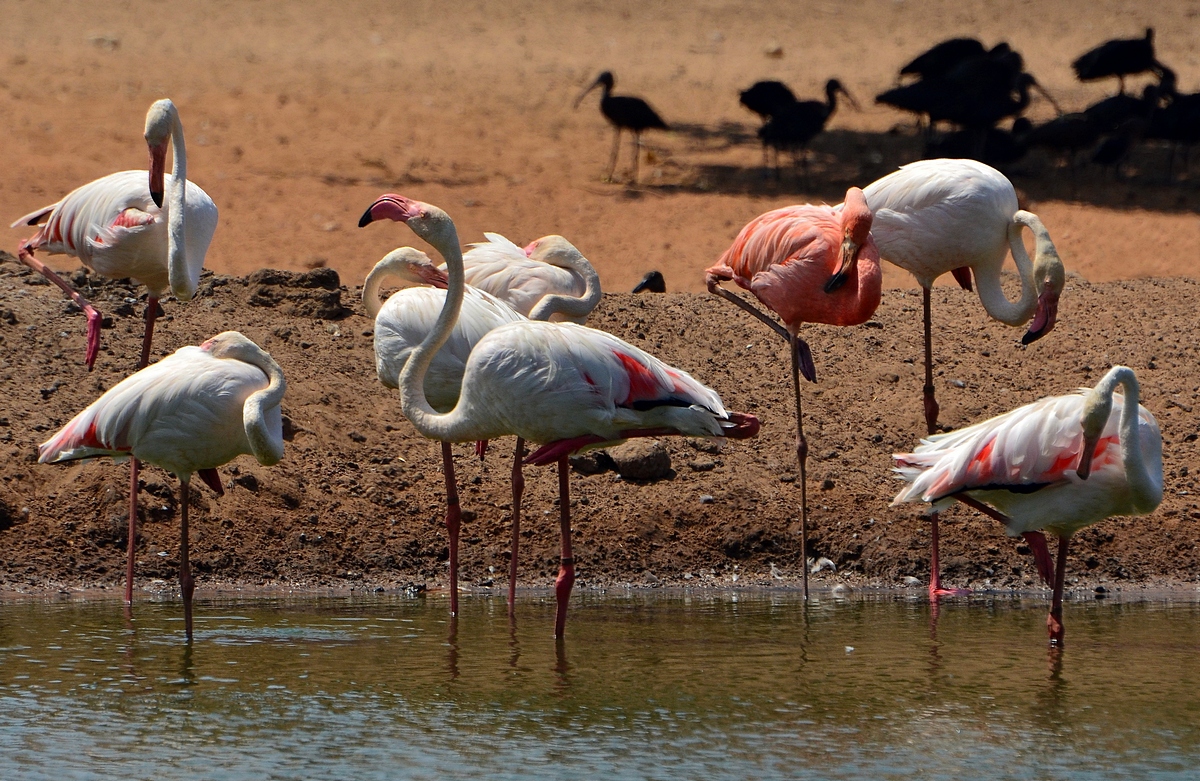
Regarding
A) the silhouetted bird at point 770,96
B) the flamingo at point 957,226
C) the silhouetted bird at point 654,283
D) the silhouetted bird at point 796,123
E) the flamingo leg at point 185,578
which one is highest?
the silhouetted bird at point 770,96

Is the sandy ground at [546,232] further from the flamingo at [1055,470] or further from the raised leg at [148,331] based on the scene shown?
the flamingo at [1055,470]

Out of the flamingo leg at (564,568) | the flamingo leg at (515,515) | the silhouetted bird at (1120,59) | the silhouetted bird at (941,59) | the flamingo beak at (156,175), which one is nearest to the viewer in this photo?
the flamingo leg at (564,568)

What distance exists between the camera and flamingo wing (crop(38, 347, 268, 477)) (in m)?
6.22

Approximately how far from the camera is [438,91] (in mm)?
19719

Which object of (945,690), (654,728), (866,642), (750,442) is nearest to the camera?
(654,728)

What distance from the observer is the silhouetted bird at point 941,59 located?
61.6ft

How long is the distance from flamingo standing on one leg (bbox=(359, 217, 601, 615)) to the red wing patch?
884 mm

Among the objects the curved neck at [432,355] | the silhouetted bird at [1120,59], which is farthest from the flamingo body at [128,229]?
the silhouetted bird at [1120,59]

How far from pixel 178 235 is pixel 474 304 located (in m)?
1.62

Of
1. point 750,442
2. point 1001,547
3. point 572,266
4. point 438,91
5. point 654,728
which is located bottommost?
point 654,728

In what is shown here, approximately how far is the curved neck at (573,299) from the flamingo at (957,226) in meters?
1.60

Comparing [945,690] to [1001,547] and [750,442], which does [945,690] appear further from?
[750,442]

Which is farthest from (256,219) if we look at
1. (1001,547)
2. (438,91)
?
(1001,547)

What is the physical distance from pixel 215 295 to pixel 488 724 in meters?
5.84
